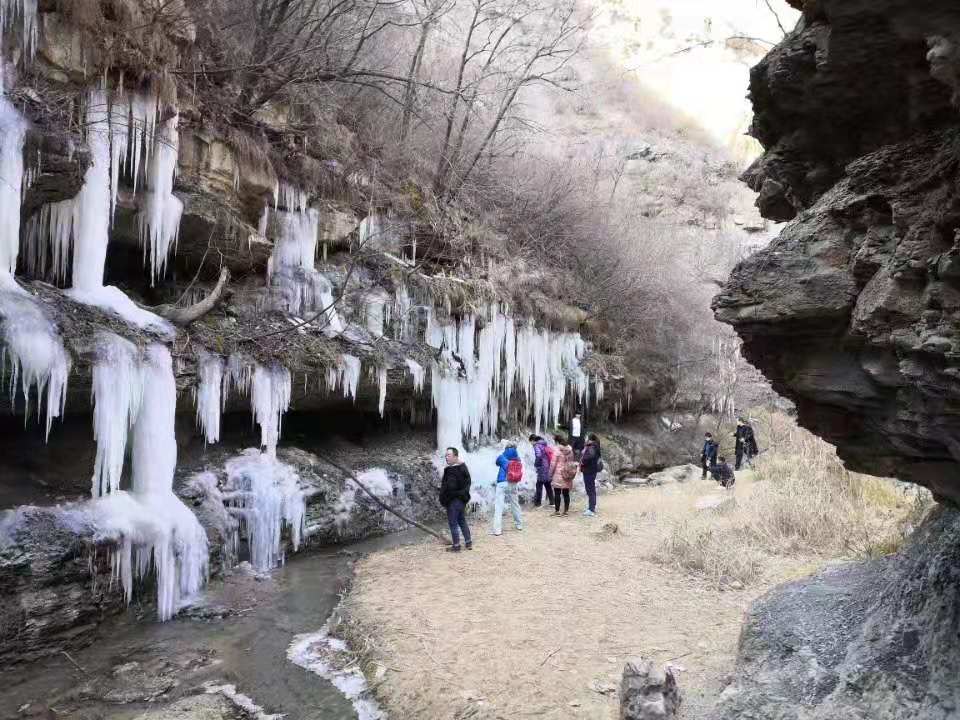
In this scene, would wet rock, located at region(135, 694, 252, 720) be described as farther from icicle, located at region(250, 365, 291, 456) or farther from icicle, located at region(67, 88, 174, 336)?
icicle, located at region(250, 365, 291, 456)

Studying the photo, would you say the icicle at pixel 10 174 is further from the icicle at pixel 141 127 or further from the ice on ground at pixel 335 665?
the ice on ground at pixel 335 665

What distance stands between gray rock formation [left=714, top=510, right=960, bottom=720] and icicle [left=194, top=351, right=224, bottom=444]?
→ 7036 millimetres

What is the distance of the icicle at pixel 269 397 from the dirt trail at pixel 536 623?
2.44m

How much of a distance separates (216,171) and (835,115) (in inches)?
353

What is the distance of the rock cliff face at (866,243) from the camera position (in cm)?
222

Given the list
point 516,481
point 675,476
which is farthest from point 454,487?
point 675,476

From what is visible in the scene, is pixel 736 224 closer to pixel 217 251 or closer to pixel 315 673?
pixel 217 251

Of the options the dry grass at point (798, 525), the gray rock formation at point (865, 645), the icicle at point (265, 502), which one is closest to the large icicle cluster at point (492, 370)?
the icicle at point (265, 502)

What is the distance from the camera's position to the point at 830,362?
298 cm

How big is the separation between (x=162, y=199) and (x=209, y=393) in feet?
8.97

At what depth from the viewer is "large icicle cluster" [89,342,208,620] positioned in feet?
22.5

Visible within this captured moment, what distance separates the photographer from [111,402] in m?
6.93

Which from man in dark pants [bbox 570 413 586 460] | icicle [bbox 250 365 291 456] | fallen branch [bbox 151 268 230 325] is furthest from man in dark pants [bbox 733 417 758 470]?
fallen branch [bbox 151 268 230 325]

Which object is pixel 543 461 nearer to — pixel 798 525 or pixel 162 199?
pixel 798 525
